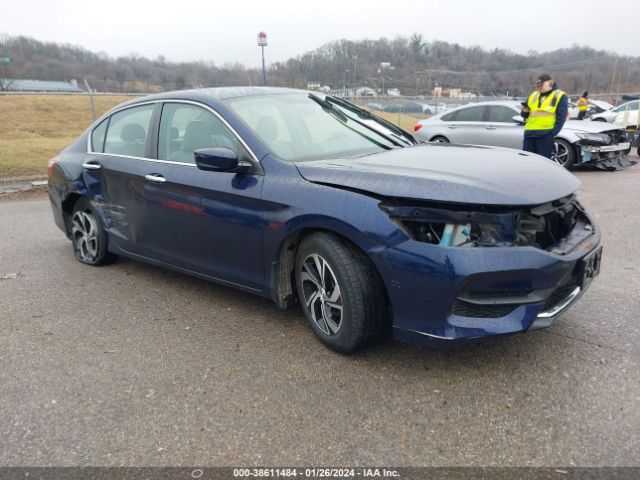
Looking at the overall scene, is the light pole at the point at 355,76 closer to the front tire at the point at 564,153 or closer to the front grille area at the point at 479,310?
the front tire at the point at 564,153

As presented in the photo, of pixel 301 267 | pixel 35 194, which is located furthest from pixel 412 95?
pixel 301 267

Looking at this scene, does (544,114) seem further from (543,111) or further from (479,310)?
(479,310)

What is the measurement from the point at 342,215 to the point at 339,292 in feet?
1.47

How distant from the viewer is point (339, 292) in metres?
3.02

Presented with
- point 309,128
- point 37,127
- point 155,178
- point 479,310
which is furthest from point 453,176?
point 37,127

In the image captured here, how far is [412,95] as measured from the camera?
1190 inches

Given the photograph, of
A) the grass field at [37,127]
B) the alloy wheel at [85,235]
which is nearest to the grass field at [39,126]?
the grass field at [37,127]

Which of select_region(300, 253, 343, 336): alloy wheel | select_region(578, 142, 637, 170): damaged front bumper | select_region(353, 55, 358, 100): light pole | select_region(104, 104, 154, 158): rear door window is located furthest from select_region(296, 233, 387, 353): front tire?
select_region(353, 55, 358, 100): light pole

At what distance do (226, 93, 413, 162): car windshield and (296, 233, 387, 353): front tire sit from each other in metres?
0.70

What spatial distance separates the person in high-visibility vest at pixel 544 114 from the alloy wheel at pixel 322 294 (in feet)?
21.0

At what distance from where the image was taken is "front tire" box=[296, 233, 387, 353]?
2.91 meters

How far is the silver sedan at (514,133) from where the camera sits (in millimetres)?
10195

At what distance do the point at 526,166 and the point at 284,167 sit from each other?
58.0 inches

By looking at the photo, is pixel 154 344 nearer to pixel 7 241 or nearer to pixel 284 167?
pixel 284 167
